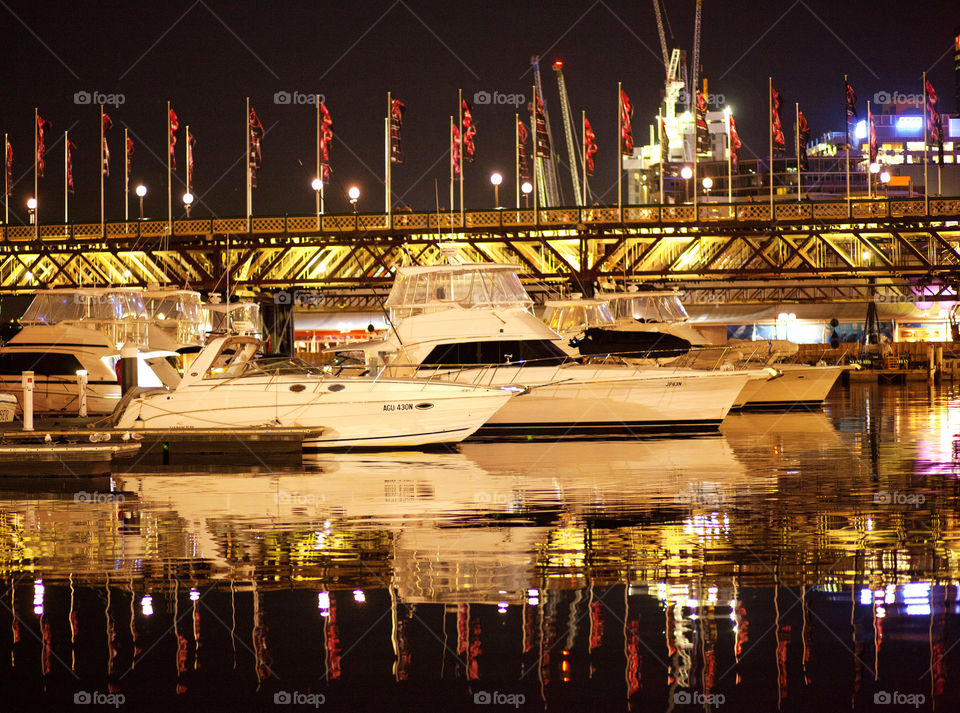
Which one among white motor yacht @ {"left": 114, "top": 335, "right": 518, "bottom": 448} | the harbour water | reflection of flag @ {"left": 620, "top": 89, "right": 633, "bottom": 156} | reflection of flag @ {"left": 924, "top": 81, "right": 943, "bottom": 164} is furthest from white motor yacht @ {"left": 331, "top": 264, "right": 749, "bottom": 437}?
reflection of flag @ {"left": 924, "top": 81, "right": 943, "bottom": 164}

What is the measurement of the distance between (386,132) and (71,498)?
4565 centimetres

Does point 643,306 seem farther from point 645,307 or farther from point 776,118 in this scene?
point 776,118

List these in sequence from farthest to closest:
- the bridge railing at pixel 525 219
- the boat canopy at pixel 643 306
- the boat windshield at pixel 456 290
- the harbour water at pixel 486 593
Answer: the bridge railing at pixel 525 219 < the boat canopy at pixel 643 306 < the boat windshield at pixel 456 290 < the harbour water at pixel 486 593

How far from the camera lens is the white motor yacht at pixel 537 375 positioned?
1101 inches

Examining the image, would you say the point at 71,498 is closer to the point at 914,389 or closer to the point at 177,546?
the point at 177,546

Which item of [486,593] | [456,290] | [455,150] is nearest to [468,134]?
A: [455,150]

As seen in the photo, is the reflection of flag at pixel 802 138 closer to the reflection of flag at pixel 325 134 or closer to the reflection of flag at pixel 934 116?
the reflection of flag at pixel 934 116

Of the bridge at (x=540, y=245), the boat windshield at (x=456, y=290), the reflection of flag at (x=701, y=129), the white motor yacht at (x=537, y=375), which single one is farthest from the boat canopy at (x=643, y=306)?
the bridge at (x=540, y=245)

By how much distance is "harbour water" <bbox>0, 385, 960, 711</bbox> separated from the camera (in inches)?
337

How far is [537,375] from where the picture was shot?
28.0 meters

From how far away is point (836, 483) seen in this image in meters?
19.2

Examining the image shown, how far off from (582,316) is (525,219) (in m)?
32.5

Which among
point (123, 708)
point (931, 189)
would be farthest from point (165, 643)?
point (931, 189)

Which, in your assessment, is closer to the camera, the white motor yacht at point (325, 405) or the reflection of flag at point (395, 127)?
the white motor yacht at point (325, 405)
